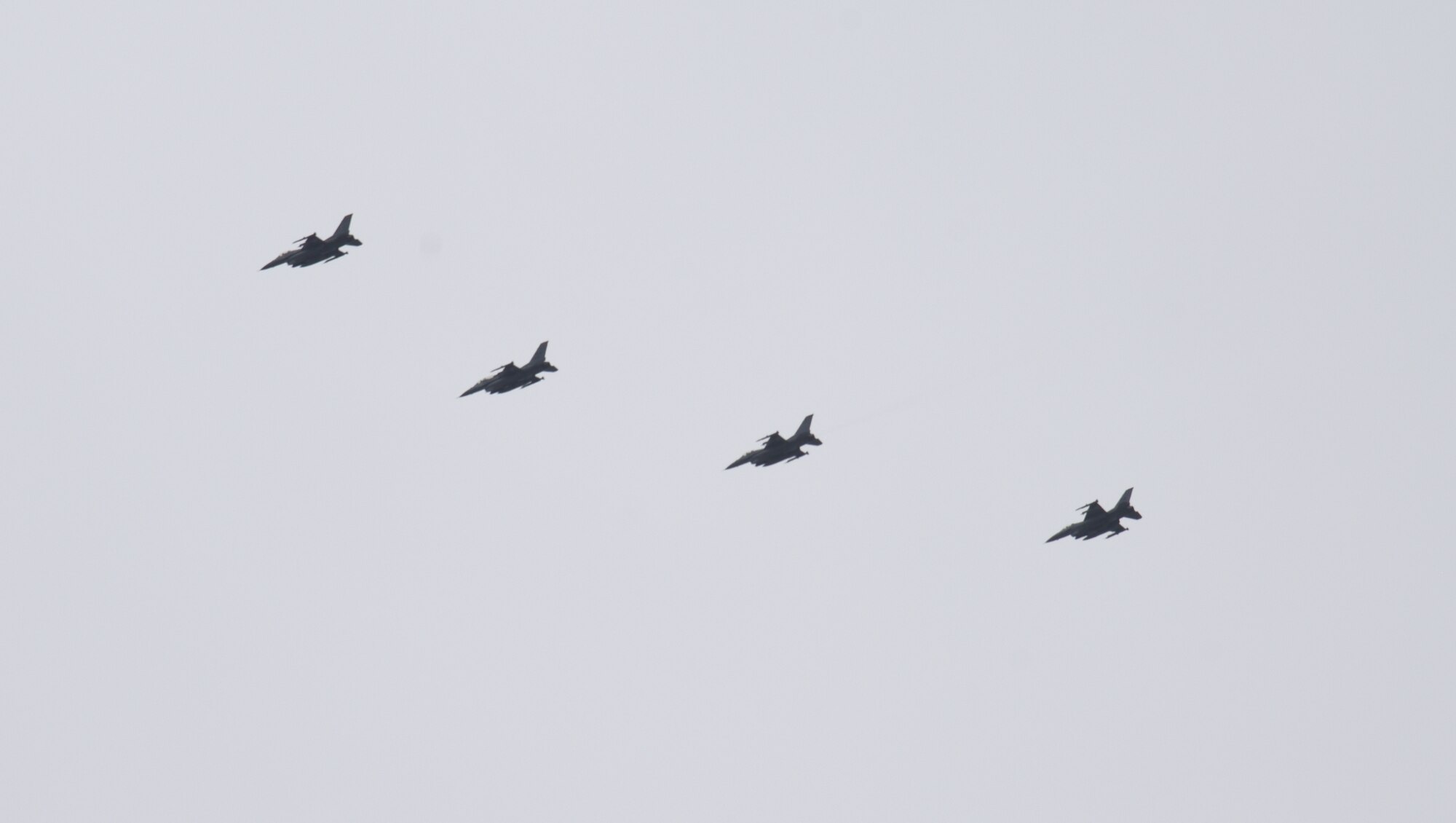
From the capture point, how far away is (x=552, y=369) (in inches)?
4326

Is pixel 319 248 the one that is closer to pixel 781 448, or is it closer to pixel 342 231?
pixel 342 231

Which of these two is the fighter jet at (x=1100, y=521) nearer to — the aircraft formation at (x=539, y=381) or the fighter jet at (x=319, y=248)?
the aircraft formation at (x=539, y=381)

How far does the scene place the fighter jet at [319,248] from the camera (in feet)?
355

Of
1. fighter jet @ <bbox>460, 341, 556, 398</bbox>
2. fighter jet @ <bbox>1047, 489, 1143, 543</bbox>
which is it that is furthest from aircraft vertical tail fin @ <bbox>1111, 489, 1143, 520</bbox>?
fighter jet @ <bbox>460, 341, 556, 398</bbox>

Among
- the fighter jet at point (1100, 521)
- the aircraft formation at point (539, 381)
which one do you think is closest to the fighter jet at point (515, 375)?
the aircraft formation at point (539, 381)

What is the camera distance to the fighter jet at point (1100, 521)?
110 metres

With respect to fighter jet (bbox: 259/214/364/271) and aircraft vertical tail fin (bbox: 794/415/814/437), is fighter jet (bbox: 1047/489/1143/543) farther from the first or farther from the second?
fighter jet (bbox: 259/214/364/271)

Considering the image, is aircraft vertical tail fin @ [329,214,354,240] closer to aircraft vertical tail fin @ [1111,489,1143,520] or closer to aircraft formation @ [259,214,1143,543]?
aircraft formation @ [259,214,1143,543]

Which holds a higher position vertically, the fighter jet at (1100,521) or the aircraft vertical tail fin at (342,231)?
the aircraft vertical tail fin at (342,231)

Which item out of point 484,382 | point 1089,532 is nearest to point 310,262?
point 484,382

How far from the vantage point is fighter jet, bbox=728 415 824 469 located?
110 m

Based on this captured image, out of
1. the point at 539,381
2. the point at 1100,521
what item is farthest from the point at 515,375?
the point at 1100,521

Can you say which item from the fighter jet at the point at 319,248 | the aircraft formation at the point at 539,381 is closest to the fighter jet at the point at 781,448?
the aircraft formation at the point at 539,381

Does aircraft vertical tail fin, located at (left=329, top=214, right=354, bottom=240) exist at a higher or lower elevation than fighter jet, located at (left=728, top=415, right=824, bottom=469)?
higher
